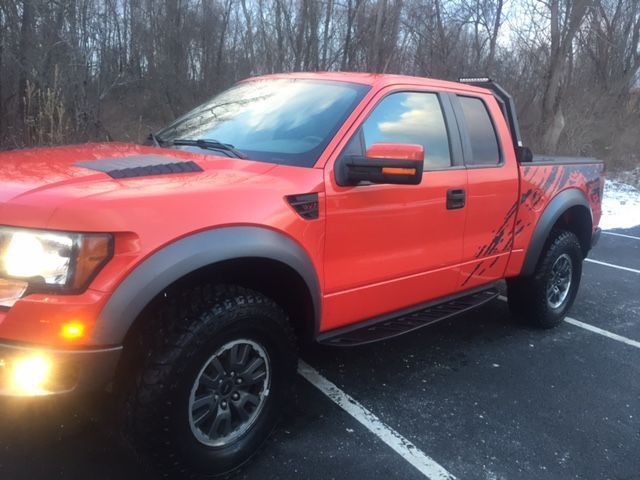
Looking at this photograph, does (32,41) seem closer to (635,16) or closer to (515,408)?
(515,408)

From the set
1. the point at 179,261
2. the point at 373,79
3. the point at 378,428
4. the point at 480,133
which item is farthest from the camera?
the point at 480,133

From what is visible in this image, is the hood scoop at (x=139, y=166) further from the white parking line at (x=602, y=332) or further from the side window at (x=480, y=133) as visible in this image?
the white parking line at (x=602, y=332)

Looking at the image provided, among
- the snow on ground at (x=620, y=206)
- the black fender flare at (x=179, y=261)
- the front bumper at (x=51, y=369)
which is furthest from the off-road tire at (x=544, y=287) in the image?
the snow on ground at (x=620, y=206)

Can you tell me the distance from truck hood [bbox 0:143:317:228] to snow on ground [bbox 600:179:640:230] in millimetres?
9754

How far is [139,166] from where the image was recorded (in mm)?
2549

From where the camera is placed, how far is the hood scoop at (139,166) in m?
2.43

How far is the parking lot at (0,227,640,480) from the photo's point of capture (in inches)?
106

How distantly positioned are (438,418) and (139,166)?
2.14m

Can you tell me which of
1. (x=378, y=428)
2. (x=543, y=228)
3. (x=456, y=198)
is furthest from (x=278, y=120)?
(x=543, y=228)

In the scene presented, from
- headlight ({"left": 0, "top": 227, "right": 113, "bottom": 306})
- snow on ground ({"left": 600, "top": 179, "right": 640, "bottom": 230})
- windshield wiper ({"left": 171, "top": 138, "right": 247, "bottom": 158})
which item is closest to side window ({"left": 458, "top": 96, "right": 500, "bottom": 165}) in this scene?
→ windshield wiper ({"left": 171, "top": 138, "right": 247, "bottom": 158})

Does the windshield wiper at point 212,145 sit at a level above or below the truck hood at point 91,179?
above

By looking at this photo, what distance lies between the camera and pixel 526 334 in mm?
4738

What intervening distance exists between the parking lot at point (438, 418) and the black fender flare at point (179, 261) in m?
0.82

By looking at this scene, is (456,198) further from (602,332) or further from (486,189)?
(602,332)
